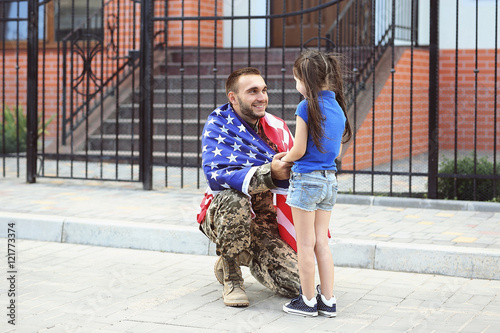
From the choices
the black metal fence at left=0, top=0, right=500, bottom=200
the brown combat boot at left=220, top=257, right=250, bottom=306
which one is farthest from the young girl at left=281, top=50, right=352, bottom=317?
the black metal fence at left=0, top=0, right=500, bottom=200

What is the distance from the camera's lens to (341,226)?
6.45 metres

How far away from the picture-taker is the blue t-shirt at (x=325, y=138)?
4.15 m

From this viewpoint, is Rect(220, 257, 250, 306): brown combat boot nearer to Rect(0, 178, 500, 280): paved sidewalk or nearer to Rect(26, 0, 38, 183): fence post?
Rect(0, 178, 500, 280): paved sidewalk

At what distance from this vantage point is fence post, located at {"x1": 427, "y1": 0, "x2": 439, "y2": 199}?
Result: 7527 millimetres

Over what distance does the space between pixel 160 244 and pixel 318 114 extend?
2568mm

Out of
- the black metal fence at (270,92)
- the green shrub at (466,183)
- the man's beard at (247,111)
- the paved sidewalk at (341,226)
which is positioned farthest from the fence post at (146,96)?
the man's beard at (247,111)

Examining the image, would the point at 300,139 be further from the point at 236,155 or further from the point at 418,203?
the point at 418,203

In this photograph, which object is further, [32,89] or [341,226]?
[32,89]

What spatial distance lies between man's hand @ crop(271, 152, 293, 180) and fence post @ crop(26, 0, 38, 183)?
5.38m

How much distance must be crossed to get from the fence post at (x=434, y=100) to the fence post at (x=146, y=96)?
294 cm

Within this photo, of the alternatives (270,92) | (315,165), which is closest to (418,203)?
(315,165)

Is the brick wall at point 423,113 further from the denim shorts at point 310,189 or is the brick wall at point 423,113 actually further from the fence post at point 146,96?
the denim shorts at point 310,189

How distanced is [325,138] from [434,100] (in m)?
3.72

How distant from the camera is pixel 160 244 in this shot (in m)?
6.25
